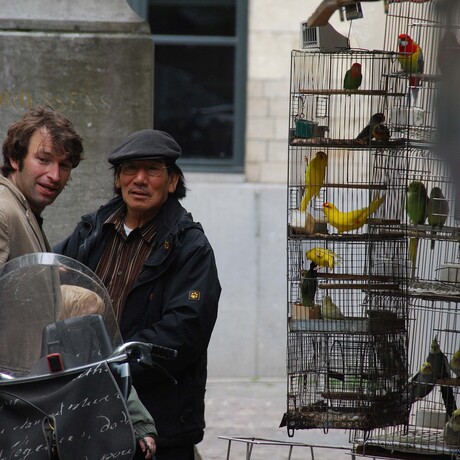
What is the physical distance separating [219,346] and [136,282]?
5748 millimetres

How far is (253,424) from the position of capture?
25.5 ft

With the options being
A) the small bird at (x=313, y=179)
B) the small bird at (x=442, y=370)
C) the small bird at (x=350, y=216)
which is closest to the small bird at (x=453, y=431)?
the small bird at (x=442, y=370)

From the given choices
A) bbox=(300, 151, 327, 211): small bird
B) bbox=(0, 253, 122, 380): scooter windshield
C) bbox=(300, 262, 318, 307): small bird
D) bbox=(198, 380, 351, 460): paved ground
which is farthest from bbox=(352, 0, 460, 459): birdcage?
bbox=(0, 253, 122, 380): scooter windshield

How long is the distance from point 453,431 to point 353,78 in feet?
5.07

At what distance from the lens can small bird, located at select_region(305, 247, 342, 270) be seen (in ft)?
15.3

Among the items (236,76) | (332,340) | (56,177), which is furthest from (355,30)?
(236,76)

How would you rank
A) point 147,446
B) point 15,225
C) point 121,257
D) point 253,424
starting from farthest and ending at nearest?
point 253,424, point 121,257, point 15,225, point 147,446

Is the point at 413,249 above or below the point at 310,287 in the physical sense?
above

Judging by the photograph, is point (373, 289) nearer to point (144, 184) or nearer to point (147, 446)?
point (144, 184)

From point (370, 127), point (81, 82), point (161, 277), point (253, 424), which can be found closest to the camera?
point (161, 277)

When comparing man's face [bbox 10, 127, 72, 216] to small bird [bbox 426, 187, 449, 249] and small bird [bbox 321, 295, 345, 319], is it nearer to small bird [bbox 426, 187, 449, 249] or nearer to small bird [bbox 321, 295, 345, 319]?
small bird [bbox 321, 295, 345, 319]

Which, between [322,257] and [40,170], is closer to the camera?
[40,170]

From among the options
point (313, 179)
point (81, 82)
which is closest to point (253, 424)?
point (81, 82)

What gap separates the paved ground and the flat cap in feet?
5.64
